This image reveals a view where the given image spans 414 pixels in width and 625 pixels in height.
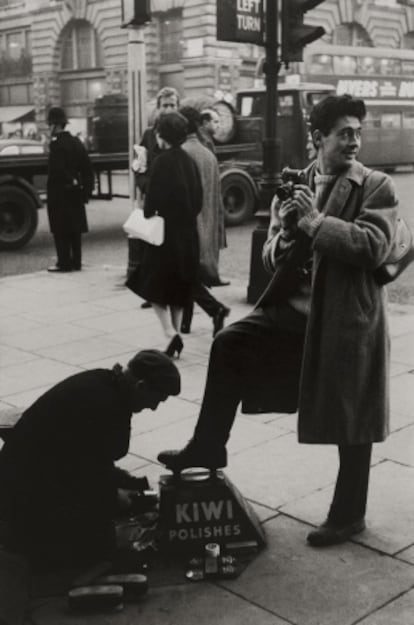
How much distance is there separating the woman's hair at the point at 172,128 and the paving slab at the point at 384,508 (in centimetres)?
329

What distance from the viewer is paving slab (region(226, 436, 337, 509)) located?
4301mm

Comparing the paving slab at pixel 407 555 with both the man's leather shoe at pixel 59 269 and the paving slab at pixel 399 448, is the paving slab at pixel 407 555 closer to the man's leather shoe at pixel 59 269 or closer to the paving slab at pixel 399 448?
the paving slab at pixel 399 448

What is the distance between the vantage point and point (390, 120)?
92.2 ft

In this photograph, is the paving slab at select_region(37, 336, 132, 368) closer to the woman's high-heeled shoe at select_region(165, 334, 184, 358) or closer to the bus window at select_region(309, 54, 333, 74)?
the woman's high-heeled shoe at select_region(165, 334, 184, 358)

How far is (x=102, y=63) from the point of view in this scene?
36062 millimetres

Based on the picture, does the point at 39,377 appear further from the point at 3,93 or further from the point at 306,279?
the point at 3,93

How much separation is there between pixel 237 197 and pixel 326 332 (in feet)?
41.5

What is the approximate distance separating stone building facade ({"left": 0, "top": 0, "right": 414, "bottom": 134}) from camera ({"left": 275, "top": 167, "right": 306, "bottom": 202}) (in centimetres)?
2775

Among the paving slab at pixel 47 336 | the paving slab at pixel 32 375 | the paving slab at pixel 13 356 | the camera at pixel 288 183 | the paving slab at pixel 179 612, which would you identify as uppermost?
the camera at pixel 288 183

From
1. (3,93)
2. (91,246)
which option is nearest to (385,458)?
(91,246)

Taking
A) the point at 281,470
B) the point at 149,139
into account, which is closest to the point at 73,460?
the point at 281,470

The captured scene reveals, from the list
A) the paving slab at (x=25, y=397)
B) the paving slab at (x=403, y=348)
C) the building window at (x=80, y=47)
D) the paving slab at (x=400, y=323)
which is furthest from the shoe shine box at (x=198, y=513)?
the building window at (x=80, y=47)

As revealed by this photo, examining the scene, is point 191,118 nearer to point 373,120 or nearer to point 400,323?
point 400,323

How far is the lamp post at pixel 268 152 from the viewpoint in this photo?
8.29m
